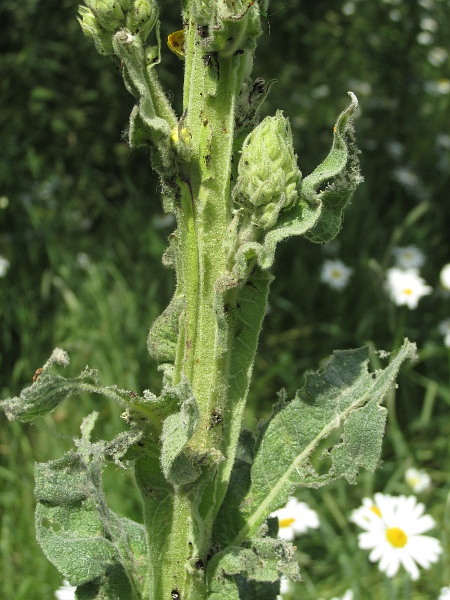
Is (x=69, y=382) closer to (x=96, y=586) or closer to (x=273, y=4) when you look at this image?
(x=96, y=586)

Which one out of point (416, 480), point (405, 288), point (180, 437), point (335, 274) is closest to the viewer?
point (180, 437)

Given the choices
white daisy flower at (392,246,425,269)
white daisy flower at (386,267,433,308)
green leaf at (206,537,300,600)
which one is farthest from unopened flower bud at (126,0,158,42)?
white daisy flower at (392,246,425,269)

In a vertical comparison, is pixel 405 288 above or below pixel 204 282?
above

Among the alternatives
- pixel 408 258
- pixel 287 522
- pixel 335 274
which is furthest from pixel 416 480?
pixel 408 258

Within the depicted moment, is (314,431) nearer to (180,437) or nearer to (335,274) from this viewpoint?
(180,437)

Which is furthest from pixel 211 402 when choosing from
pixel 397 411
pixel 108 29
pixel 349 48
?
pixel 349 48

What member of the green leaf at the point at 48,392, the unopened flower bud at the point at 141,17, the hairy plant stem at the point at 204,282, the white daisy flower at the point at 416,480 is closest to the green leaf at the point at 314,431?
the hairy plant stem at the point at 204,282
